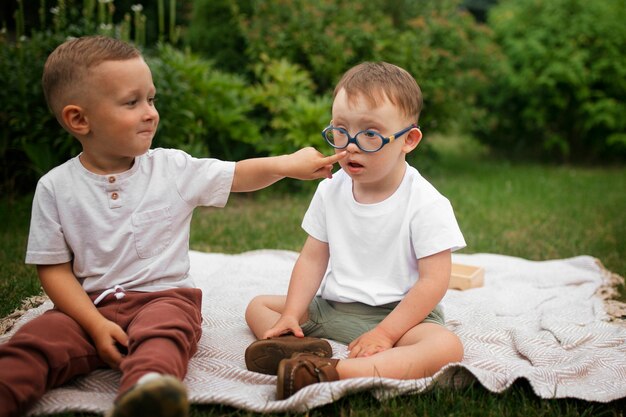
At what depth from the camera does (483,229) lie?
16.2ft

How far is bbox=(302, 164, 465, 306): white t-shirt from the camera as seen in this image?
91.0 inches

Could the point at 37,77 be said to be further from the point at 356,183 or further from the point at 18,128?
the point at 356,183

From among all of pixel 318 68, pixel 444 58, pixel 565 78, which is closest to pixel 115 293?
pixel 318 68

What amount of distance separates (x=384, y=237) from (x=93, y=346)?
3.72ft

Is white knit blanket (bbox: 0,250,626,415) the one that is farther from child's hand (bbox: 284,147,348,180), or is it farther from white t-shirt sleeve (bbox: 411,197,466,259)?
child's hand (bbox: 284,147,348,180)

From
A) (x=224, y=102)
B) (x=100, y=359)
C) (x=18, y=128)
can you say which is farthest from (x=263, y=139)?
(x=100, y=359)

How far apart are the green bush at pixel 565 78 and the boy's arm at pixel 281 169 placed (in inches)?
263

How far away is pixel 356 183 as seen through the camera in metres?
2.52

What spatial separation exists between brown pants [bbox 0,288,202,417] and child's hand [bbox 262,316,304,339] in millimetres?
284

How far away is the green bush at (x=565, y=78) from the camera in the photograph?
8.15 metres

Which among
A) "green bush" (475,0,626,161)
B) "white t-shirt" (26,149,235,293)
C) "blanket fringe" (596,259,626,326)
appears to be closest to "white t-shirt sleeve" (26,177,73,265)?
"white t-shirt" (26,149,235,293)

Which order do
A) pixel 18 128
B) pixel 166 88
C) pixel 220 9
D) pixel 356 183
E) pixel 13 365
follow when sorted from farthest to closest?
pixel 220 9, pixel 166 88, pixel 18 128, pixel 356 183, pixel 13 365

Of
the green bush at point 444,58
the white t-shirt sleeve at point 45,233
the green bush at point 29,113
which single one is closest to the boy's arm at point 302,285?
the white t-shirt sleeve at point 45,233

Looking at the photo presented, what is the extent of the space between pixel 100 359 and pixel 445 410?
119cm
